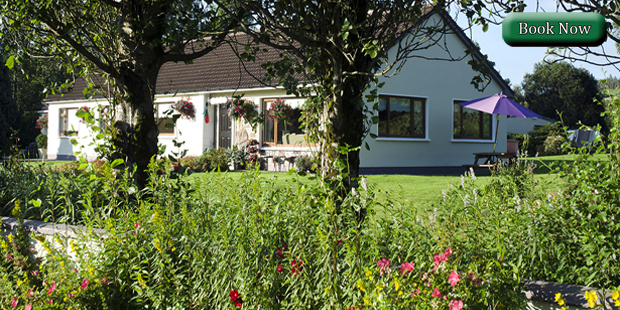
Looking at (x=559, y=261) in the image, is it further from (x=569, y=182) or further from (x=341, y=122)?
(x=341, y=122)

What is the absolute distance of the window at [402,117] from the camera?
620 inches

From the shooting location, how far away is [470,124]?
18031mm

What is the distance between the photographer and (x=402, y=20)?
337 centimetres

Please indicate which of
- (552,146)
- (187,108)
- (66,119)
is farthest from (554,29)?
(552,146)

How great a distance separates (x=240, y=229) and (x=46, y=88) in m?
4.30

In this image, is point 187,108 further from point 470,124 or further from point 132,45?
point 132,45

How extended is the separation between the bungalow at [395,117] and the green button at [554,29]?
11183 millimetres

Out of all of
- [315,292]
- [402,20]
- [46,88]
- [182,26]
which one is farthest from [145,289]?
[46,88]

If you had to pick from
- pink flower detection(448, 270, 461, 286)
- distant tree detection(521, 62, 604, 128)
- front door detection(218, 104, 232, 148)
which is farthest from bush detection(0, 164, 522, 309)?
distant tree detection(521, 62, 604, 128)

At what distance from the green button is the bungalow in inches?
440

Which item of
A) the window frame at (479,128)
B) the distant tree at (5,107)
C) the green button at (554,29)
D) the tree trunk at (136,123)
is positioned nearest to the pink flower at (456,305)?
the green button at (554,29)

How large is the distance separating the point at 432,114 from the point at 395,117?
1.64 metres

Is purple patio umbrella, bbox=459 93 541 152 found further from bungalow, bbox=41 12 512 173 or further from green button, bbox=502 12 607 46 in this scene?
green button, bbox=502 12 607 46

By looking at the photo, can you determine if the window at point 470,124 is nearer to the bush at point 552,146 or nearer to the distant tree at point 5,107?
the bush at point 552,146
